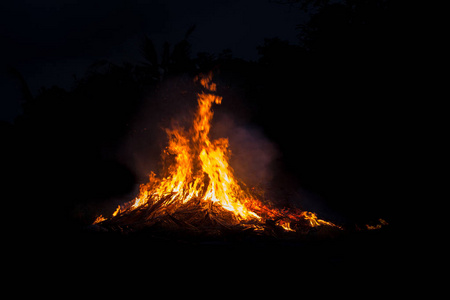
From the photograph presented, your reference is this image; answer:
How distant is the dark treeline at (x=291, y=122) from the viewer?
5.13 m

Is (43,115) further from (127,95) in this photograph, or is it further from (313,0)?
(313,0)

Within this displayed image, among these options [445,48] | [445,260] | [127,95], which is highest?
[445,48]

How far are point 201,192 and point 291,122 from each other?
3210mm

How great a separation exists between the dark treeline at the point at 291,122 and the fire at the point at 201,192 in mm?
1499

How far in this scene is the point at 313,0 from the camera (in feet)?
19.3

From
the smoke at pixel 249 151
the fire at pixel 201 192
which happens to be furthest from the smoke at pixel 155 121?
the smoke at pixel 249 151

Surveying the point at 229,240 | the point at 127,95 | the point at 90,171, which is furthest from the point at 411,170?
the point at 90,171

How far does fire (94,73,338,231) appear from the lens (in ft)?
13.7

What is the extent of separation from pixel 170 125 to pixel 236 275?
189 inches

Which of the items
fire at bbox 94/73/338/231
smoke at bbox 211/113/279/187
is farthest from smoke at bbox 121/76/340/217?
fire at bbox 94/73/338/231

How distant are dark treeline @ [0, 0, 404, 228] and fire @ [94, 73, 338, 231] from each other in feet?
4.92

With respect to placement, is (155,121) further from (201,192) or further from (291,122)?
(291,122)

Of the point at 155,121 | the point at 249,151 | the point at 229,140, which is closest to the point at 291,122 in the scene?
the point at 249,151

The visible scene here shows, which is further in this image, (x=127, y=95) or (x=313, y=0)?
(x=127, y=95)
